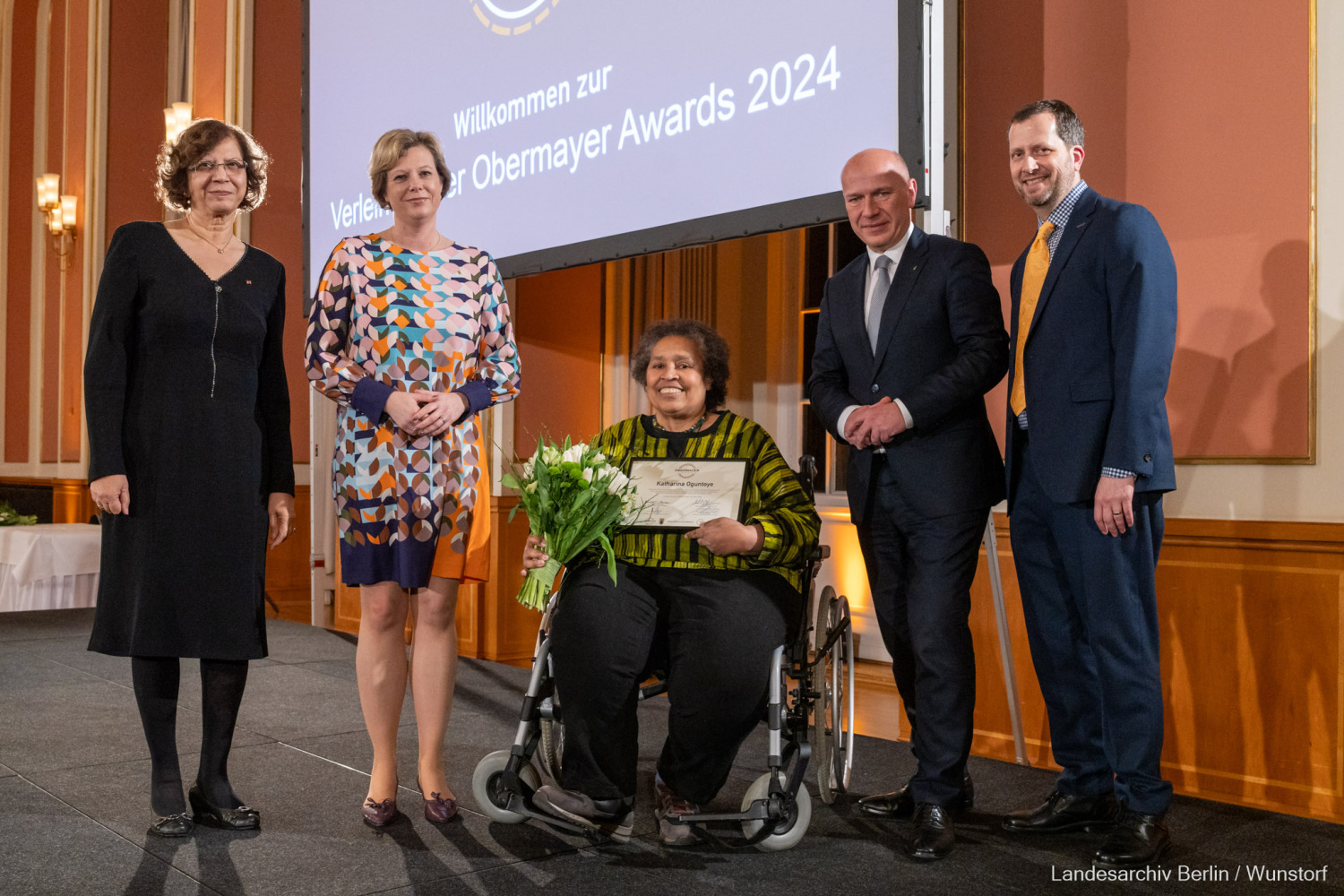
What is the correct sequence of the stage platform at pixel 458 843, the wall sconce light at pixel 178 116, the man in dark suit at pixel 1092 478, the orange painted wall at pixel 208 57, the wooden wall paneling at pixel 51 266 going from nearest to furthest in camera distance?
the stage platform at pixel 458 843 → the man in dark suit at pixel 1092 478 → the wall sconce light at pixel 178 116 → the orange painted wall at pixel 208 57 → the wooden wall paneling at pixel 51 266

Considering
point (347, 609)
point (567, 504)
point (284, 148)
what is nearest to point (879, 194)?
point (567, 504)

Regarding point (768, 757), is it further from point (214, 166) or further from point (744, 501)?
point (214, 166)

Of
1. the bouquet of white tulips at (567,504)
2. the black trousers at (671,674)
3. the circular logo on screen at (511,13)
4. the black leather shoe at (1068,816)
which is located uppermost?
the circular logo on screen at (511,13)

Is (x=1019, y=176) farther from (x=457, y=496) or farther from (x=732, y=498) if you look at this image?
(x=457, y=496)

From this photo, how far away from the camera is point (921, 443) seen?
225 cm

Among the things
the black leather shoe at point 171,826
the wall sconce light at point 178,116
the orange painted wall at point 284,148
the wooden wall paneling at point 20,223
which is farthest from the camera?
the wooden wall paneling at point 20,223

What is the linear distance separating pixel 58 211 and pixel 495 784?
860 centimetres

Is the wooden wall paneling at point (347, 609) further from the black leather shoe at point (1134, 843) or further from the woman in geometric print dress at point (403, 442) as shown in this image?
the black leather shoe at point (1134, 843)

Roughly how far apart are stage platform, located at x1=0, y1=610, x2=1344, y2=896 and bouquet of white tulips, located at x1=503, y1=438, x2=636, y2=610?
521mm

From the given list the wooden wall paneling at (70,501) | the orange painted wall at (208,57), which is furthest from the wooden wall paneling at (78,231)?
the orange painted wall at (208,57)

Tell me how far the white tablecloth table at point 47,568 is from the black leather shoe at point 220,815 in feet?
12.0

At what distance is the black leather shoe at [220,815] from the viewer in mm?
2191

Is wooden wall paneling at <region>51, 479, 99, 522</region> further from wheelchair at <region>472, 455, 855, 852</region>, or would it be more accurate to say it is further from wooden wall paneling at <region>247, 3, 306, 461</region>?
wheelchair at <region>472, 455, 855, 852</region>

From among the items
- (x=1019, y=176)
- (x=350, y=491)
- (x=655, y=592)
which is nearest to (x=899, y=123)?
(x=1019, y=176)
